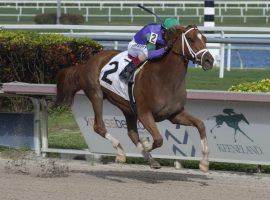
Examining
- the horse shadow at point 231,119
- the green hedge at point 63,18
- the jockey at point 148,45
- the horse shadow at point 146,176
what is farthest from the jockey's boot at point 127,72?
the green hedge at point 63,18

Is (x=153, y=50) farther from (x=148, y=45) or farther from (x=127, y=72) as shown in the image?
(x=127, y=72)

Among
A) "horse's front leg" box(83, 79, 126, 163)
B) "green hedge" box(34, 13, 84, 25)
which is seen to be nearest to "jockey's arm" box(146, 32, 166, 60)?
"horse's front leg" box(83, 79, 126, 163)

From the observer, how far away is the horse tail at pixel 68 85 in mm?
7793

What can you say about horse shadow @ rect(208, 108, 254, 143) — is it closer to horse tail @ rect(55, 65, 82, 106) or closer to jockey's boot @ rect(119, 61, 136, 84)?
jockey's boot @ rect(119, 61, 136, 84)

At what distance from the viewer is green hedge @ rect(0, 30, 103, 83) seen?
394 inches

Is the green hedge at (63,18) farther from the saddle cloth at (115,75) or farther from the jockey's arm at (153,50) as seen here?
the jockey's arm at (153,50)

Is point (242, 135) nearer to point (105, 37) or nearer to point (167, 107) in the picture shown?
A: point (167, 107)

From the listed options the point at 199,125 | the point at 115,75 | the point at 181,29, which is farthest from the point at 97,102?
the point at 181,29

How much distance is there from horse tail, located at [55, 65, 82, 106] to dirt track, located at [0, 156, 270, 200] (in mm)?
594

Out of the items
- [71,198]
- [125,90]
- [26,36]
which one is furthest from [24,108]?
[71,198]

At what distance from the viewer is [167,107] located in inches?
271

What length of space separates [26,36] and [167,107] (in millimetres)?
3783

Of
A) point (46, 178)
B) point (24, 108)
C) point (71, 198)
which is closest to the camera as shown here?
point (71, 198)

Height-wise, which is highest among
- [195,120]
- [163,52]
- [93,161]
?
[163,52]
